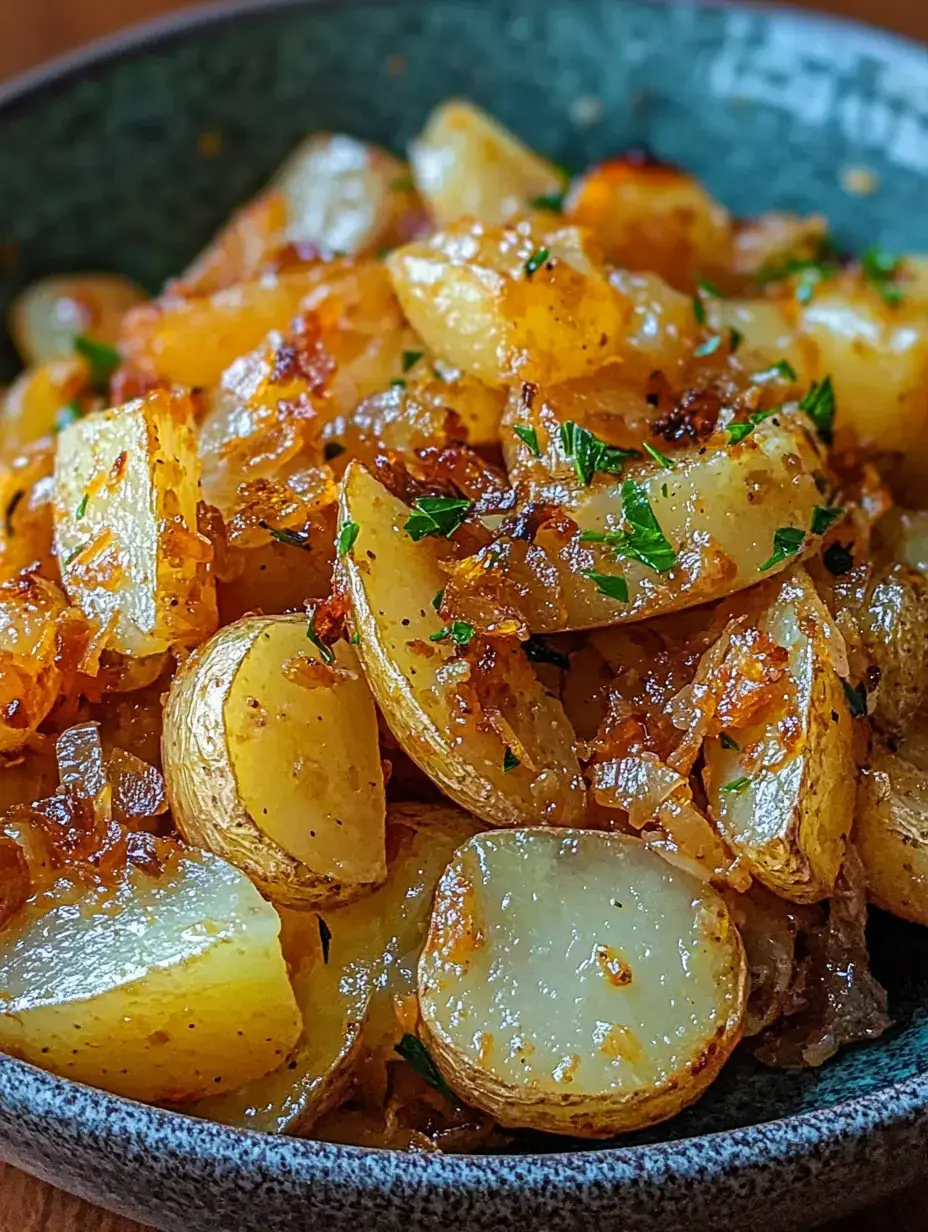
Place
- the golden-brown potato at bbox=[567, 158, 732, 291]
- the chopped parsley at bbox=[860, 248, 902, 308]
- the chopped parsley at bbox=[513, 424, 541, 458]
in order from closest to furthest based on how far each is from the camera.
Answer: the chopped parsley at bbox=[513, 424, 541, 458] → the chopped parsley at bbox=[860, 248, 902, 308] → the golden-brown potato at bbox=[567, 158, 732, 291]

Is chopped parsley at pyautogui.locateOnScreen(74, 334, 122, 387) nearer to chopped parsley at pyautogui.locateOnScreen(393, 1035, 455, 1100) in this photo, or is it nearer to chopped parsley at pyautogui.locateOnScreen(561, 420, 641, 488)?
chopped parsley at pyautogui.locateOnScreen(561, 420, 641, 488)

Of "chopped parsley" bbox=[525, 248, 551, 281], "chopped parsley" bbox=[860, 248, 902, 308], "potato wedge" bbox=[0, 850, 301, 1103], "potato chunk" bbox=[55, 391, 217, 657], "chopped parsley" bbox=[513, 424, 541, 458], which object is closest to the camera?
"potato wedge" bbox=[0, 850, 301, 1103]

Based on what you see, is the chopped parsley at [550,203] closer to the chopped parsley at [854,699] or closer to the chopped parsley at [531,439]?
the chopped parsley at [531,439]

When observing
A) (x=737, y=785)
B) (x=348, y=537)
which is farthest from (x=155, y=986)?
(x=737, y=785)

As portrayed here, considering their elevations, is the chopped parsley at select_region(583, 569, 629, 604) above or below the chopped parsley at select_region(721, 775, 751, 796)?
above

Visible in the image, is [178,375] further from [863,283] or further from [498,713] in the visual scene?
[863,283]

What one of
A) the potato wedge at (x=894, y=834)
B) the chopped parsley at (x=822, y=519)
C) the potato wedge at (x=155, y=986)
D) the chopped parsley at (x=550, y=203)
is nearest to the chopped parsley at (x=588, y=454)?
the chopped parsley at (x=822, y=519)

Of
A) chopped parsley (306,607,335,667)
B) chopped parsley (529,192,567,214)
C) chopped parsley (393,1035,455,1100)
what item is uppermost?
chopped parsley (529,192,567,214)

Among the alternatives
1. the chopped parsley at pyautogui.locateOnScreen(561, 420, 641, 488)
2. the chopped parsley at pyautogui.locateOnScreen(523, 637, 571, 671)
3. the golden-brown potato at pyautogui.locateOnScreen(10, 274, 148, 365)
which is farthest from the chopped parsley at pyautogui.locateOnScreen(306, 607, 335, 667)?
the golden-brown potato at pyautogui.locateOnScreen(10, 274, 148, 365)
